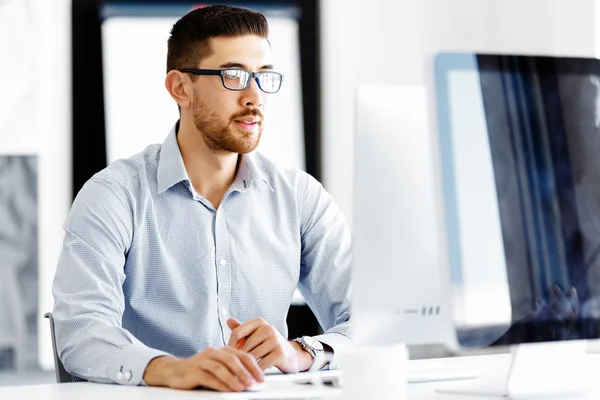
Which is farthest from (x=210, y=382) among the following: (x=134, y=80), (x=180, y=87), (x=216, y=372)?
(x=134, y=80)

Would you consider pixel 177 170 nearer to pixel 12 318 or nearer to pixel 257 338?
pixel 257 338

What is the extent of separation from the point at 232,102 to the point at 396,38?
1810 mm

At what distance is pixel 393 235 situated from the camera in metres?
1.22

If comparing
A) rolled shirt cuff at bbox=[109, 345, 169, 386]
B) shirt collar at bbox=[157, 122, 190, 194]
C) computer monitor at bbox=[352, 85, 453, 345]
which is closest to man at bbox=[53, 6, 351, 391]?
shirt collar at bbox=[157, 122, 190, 194]

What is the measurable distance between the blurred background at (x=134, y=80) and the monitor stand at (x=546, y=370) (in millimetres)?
2123

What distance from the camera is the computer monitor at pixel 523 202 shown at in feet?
3.72

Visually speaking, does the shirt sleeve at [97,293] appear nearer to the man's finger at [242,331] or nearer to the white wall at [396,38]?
the man's finger at [242,331]

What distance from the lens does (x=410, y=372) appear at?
5.10ft

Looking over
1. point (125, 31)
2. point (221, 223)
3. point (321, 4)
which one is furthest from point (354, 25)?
point (221, 223)

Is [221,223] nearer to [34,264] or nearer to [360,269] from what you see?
[360,269]

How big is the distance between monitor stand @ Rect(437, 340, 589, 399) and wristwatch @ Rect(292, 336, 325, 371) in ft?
1.62

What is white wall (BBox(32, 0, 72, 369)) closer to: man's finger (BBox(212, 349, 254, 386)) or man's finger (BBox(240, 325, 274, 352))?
man's finger (BBox(240, 325, 274, 352))

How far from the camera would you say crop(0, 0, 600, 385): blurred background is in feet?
11.0

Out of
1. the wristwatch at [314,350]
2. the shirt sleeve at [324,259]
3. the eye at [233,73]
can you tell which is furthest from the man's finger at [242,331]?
the eye at [233,73]
